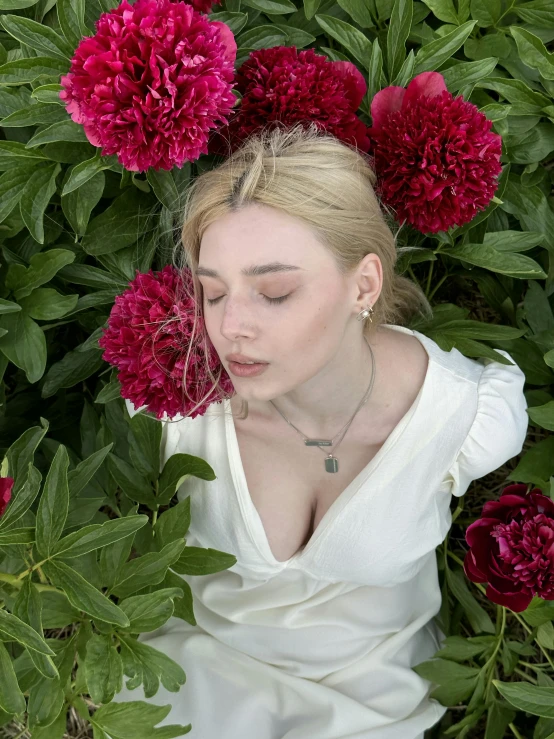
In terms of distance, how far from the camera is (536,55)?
4.00 ft

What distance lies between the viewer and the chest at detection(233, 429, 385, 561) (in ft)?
4.22

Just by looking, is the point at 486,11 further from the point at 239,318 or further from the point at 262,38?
the point at 239,318

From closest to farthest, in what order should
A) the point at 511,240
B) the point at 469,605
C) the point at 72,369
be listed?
the point at 511,240 < the point at 72,369 < the point at 469,605

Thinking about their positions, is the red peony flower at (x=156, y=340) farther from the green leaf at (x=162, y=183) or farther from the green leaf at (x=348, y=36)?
the green leaf at (x=348, y=36)

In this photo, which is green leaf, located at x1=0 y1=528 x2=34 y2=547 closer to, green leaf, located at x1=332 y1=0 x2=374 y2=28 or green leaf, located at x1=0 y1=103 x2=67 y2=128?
green leaf, located at x1=0 y1=103 x2=67 y2=128

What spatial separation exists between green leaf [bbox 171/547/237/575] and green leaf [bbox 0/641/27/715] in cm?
30

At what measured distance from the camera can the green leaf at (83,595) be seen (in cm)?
93

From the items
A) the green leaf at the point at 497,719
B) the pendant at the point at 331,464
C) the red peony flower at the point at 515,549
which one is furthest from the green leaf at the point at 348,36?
the green leaf at the point at 497,719

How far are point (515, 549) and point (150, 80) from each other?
2.83ft

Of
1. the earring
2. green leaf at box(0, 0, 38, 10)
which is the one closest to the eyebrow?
the earring

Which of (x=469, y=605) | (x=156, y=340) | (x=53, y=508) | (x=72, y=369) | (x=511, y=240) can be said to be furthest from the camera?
(x=469, y=605)

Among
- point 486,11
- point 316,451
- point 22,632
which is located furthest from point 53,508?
point 486,11

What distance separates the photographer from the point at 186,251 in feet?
3.68

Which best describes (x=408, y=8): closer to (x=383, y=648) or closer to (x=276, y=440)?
(x=276, y=440)
